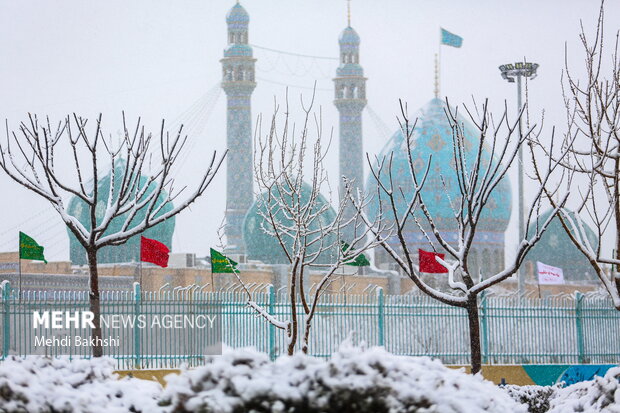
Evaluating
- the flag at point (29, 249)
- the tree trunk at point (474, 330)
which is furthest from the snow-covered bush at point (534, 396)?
the flag at point (29, 249)

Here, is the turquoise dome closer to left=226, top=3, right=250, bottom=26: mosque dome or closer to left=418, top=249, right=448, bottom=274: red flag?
left=226, top=3, right=250, bottom=26: mosque dome

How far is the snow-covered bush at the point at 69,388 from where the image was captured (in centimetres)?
618

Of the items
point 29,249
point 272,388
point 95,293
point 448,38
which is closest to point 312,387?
point 272,388

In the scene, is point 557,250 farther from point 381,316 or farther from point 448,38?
point 381,316

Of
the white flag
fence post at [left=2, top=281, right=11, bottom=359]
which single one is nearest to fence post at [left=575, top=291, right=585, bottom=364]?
the white flag

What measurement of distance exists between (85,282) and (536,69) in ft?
68.3

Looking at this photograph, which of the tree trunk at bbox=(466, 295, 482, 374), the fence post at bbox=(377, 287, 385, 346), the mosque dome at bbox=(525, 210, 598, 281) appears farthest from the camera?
the mosque dome at bbox=(525, 210, 598, 281)

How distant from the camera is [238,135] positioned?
→ 2564 inches

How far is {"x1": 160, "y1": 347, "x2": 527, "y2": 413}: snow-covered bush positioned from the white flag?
23433 millimetres

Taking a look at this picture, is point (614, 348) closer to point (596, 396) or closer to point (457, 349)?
point (457, 349)

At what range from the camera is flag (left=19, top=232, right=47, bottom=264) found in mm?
22797

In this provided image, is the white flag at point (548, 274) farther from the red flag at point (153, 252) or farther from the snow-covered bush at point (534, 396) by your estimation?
the snow-covered bush at point (534, 396)

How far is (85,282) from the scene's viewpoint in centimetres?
4119

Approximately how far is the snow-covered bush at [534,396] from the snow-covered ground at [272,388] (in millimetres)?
4293
